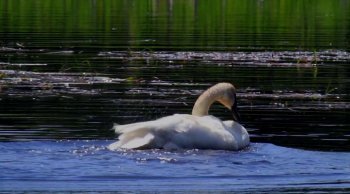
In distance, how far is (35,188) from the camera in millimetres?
12102

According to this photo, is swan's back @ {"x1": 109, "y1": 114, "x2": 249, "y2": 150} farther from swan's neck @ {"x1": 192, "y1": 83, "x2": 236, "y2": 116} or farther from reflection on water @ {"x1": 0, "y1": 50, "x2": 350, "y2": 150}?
swan's neck @ {"x1": 192, "y1": 83, "x2": 236, "y2": 116}

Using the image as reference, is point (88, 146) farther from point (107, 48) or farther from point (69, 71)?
point (107, 48)

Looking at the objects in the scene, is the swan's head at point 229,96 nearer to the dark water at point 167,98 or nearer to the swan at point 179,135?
the dark water at point 167,98

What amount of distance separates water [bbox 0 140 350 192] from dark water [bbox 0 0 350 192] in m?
0.01

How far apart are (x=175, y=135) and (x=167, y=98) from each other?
15.3ft

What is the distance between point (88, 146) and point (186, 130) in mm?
1252

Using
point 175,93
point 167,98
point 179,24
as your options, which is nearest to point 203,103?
point 167,98

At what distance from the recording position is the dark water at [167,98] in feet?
42.4

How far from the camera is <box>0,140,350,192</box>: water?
12.3 m

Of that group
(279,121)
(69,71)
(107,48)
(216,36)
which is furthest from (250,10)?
(279,121)

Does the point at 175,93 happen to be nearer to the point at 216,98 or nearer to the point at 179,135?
the point at 216,98

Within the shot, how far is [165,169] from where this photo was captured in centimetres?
1329

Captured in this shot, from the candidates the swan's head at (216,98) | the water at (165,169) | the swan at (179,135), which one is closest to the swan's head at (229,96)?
the swan's head at (216,98)

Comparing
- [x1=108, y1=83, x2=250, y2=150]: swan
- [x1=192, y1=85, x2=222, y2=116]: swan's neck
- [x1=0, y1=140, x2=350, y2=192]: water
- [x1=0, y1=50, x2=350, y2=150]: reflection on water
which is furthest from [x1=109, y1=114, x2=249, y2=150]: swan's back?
[x1=192, y1=85, x2=222, y2=116]: swan's neck
